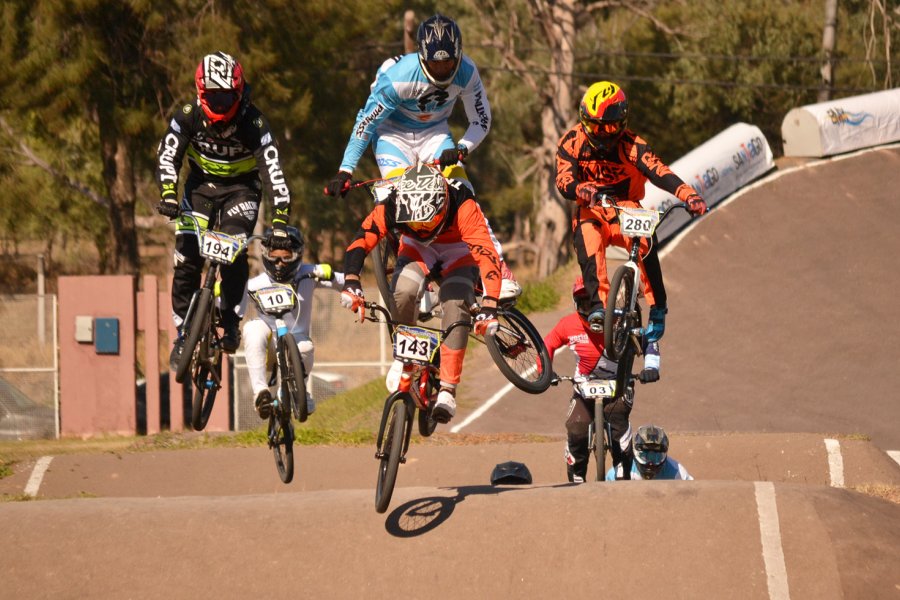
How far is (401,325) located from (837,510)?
139 inches

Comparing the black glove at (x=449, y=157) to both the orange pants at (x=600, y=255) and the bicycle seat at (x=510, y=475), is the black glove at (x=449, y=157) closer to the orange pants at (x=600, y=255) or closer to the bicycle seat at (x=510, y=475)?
the orange pants at (x=600, y=255)

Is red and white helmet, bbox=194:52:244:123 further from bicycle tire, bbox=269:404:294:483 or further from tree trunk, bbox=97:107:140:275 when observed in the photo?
tree trunk, bbox=97:107:140:275

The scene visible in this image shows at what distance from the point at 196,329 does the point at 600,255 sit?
3.80 meters

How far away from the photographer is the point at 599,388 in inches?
475

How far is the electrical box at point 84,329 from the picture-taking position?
72.7 feet

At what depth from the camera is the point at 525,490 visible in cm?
1070

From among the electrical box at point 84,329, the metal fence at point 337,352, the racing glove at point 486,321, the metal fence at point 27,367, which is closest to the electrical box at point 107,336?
the electrical box at point 84,329

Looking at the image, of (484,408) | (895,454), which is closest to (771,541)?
(895,454)

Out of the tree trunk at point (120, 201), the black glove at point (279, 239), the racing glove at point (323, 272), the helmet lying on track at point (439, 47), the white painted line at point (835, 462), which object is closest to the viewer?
the racing glove at point (323, 272)

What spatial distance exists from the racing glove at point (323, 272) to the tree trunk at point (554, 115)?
28.3 m

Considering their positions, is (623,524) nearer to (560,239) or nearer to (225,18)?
(225,18)

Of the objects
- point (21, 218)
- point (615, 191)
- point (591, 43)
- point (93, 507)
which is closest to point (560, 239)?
point (591, 43)

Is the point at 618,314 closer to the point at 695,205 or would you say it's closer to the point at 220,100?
the point at 695,205

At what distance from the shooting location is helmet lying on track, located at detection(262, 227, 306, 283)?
10844 millimetres
